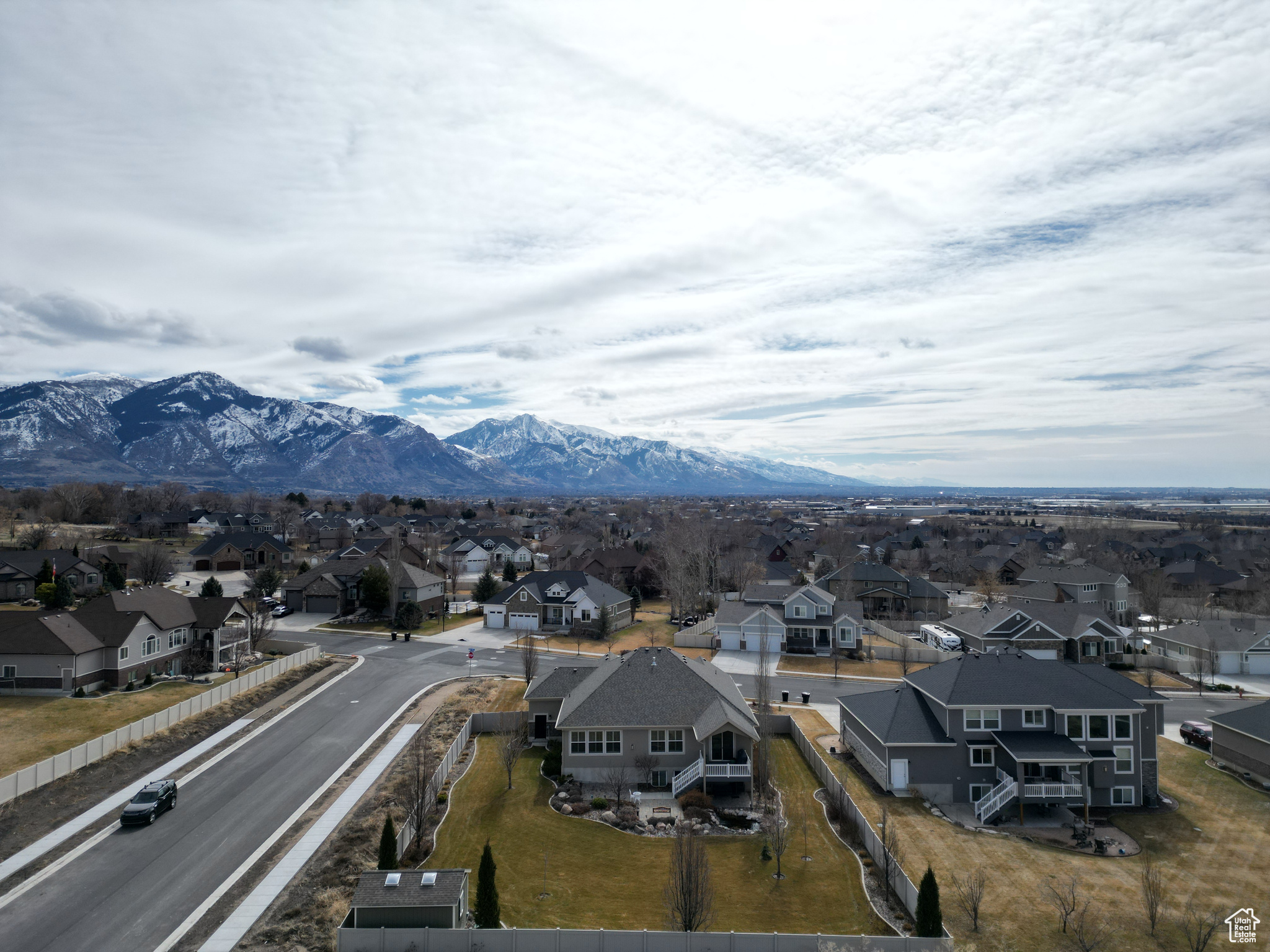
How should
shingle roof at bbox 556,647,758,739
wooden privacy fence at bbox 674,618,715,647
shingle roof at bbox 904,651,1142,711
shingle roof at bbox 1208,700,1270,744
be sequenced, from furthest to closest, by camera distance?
wooden privacy fence at bbox 674,618,715,647
shingle roof at bbox 1208,700,1270,744
shingle roof at bbox 556,647,758,739
shingle roof at bbox 904,651,1142,711

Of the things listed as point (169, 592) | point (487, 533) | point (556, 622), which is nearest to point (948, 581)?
point (556, 622)

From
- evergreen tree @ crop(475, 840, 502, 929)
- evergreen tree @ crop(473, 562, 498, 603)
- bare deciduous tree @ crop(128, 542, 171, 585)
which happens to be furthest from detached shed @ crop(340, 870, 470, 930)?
bare deciduous tree @ crop(128, 542, 171, 585)

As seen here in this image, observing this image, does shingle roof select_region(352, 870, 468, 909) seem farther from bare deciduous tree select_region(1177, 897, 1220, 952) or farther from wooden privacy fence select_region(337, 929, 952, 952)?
bare deciduous tree select_region(1177, 897, 1220, 952)

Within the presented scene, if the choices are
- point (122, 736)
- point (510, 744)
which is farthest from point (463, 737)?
point (122, 736)

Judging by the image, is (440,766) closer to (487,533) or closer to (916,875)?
(916,875)

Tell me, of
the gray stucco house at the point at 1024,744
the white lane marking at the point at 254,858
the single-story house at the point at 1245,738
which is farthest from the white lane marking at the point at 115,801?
the single-story house at the point at 1245,738

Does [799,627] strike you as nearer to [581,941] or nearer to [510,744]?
[510,744]
